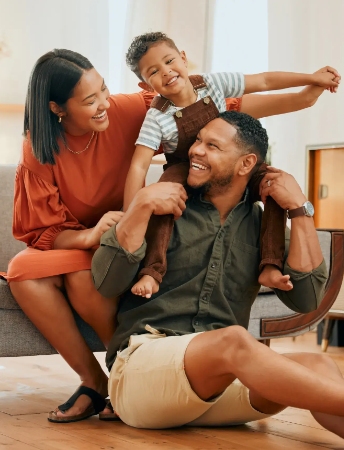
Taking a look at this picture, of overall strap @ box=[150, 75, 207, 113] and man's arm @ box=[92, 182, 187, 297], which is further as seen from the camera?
overall strap @ box=[150, 75, 207, 113]

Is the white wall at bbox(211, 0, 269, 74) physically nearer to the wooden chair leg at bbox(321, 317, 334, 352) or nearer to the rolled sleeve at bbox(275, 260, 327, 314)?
the wooden chair leg at bbox(321, 317, 334, 352)

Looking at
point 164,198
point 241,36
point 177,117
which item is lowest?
point 164,198

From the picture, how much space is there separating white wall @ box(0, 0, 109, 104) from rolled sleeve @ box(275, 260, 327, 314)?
8.32 ft

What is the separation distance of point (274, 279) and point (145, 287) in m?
0.34

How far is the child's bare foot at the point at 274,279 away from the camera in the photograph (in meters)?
2.08

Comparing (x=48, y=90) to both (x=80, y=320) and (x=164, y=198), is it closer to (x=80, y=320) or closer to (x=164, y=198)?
(x=164, y=198)

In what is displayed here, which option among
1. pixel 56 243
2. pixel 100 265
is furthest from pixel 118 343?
pixel 56 243

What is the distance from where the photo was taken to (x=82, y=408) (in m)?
2.26

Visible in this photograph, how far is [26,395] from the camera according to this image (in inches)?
110

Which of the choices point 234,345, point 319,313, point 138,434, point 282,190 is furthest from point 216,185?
point 319,313

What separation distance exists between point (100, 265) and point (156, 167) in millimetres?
1216

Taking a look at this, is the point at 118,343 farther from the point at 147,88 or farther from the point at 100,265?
the point at 147,88

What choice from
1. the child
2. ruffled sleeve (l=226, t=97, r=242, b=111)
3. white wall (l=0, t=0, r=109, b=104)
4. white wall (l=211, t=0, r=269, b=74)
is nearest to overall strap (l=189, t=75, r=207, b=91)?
the child

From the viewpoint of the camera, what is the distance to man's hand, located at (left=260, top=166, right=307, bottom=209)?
2139 millimetres
